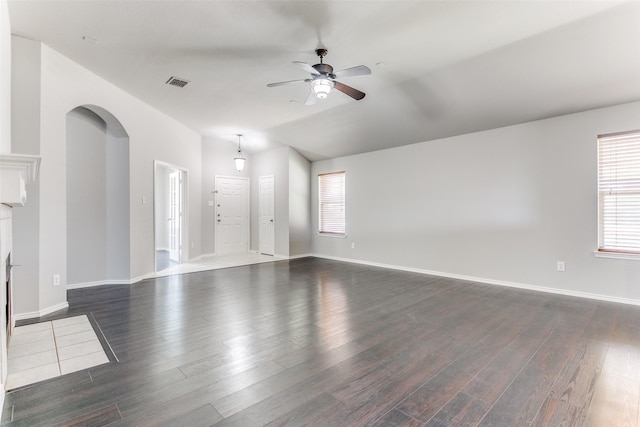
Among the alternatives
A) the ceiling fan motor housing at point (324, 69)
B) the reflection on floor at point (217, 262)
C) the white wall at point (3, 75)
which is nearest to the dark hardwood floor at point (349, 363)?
the reflection on floor at point (217, 262)

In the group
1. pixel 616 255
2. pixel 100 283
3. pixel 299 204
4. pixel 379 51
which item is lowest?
pixel 100 283

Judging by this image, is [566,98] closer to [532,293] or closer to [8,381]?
[532,293]

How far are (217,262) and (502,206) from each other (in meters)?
5.63

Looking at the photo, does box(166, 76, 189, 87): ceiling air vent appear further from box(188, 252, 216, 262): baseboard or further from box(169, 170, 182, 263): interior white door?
box(188, 252, 216, 262): baseboard

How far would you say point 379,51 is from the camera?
10.7 ft

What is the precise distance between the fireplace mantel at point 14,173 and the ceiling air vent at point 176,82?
268 cm

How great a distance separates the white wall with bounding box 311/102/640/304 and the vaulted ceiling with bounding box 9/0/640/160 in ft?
1.20

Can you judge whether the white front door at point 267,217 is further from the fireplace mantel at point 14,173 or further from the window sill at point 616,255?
the window sill at point 616,255

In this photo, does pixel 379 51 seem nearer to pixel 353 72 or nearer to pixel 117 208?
pixel 353 72

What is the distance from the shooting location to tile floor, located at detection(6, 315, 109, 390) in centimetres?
221

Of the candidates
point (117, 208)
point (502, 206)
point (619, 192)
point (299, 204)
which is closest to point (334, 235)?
point (299, 204)

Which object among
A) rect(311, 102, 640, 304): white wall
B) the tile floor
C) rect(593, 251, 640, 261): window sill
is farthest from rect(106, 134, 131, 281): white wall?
rect(593, 251, 640, 261): window sill

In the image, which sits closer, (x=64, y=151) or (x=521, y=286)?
(x=64, y=151)

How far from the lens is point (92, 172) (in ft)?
14.8
